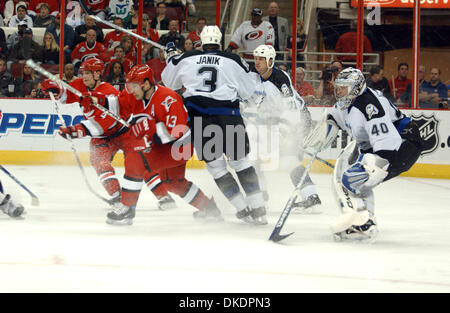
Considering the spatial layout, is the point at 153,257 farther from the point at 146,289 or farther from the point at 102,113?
the point at 102,113

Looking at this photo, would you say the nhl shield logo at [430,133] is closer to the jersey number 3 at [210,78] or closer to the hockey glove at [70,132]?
the jersey number 3 at [210,78]

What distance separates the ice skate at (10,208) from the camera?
4824 mm

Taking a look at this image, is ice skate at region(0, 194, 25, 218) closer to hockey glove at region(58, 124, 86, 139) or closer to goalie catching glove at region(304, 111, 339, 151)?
hockey glove at region(58, 124, 86, 139)

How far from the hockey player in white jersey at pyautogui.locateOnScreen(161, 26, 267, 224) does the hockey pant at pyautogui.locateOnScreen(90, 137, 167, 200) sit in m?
0.61

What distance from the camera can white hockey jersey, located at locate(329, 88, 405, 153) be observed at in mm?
4242

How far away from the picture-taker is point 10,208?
4.84 m

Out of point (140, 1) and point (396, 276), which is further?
point (140, 1)

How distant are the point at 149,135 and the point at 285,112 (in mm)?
1400

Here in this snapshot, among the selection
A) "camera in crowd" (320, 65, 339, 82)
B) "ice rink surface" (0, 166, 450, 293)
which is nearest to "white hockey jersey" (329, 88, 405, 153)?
"ice rink surface" (0, 166, 450, 293)

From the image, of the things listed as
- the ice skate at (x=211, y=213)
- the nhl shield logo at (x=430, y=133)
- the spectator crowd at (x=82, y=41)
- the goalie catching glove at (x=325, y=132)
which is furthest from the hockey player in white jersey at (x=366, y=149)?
the spectator crowd at (x=82, y=41)

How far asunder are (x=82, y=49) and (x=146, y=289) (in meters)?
6.17

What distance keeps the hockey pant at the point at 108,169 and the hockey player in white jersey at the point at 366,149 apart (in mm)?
1453

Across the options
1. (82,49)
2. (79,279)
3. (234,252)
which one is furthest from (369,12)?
(79,279)

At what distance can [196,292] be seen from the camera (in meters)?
3.05
